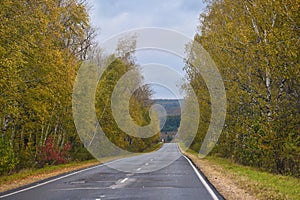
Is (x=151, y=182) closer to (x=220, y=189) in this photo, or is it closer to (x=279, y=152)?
(x=220, y=189)

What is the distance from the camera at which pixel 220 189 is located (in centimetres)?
1473

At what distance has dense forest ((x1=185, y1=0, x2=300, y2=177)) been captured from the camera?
1666cm

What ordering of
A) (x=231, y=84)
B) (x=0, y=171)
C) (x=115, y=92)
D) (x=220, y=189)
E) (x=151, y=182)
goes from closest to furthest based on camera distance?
(x=220, y=189)
(x=151, y=182)
(x=0, y=171)
(x=231, y=84)
(x=115, y=92)

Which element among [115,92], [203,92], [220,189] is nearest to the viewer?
[220,189]

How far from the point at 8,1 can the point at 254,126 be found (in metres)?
13.3

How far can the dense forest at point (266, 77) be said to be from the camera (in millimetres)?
16656

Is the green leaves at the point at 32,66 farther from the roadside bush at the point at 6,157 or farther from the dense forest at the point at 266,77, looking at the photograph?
the dense forest at the point at 266,77

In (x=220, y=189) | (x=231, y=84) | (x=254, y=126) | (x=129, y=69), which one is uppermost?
(x=129, y=69)

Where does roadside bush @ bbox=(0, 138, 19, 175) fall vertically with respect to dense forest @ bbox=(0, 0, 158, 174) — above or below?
below

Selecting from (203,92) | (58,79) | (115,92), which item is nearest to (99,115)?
(115,92)

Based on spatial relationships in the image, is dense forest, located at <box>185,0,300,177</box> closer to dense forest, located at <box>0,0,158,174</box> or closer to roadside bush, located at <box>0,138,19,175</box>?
dense forest, located at <box>0,0,158,174</box>

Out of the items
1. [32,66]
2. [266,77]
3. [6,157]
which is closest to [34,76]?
[32,66]

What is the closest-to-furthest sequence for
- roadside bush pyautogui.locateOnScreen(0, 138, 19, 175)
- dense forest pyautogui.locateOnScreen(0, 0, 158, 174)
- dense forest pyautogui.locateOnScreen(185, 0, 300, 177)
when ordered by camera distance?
dense forest pyautogui.locateOnScreen(185, 0, 300, 177), dense forest pyautogui.locateOnScreen(0, 0, 158, 174), roadside bush pyautogui.locateOnScreen(0, 138, 19, 175)

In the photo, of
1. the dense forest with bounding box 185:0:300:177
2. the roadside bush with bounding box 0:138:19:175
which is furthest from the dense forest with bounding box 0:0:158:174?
the dense forest with bounding box 185:0:300:177
